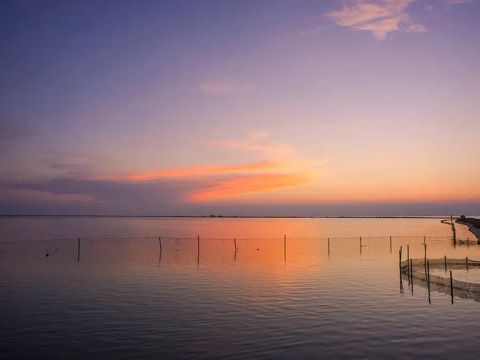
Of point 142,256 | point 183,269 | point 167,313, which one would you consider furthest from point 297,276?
point 142,256

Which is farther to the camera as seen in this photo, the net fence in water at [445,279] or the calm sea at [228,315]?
the net fence in water at [445,279]

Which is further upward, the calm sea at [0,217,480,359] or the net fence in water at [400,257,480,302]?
the net fence in water at [400,257,480,302]

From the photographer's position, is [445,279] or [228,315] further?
[445,279]

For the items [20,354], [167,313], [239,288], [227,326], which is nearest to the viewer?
[20,354]

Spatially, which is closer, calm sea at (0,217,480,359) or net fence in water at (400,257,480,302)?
calm sea at (0,217,480,359)

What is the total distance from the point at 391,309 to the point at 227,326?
1161 cm

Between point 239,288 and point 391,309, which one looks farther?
point 239,288

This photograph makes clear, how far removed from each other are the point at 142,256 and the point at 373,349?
5091cm

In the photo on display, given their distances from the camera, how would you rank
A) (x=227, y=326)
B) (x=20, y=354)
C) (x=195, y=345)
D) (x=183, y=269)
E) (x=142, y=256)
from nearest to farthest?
(x=20, y=354)
(x=195, y=345)
(x=227, y=326)
(x=183, y=269)
(x=142, y=256)

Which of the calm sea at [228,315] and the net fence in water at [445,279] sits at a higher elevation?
the net fence in water at [445,279]

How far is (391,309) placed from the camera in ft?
95.5

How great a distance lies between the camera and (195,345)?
2138cm

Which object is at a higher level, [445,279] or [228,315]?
[445,279]

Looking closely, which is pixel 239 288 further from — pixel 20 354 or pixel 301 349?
pixel 20 354
